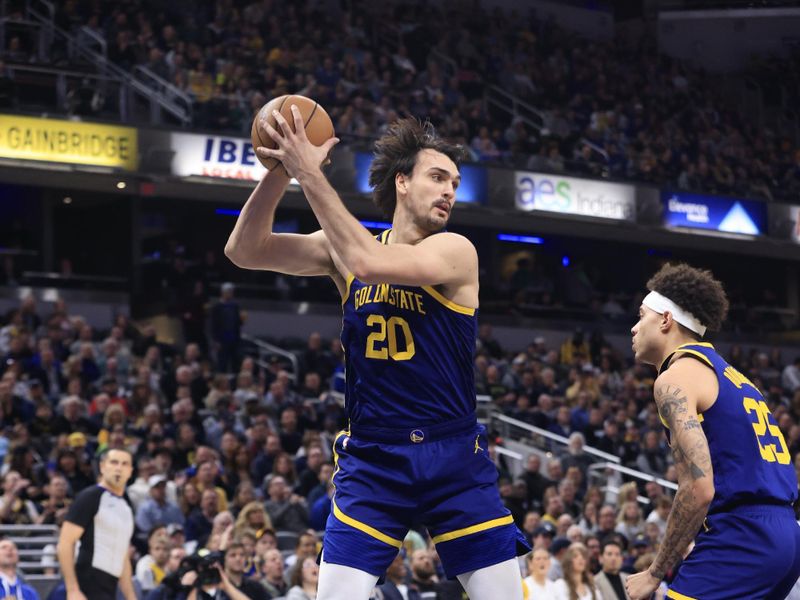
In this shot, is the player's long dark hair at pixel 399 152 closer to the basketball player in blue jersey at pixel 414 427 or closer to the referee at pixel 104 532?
the basketball player in blue jersey at pixel 414 427

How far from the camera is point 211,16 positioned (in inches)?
1016

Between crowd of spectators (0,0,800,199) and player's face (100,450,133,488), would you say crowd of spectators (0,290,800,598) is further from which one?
crowd of spectators (0,0,800,199)

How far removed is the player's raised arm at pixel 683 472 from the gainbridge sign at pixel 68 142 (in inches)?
685

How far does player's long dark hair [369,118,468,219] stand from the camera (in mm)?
5566

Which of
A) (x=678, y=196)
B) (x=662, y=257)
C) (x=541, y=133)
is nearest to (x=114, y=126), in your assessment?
(x=541, y=133)

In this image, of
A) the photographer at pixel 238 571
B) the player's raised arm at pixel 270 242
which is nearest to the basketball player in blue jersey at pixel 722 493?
the player's raised arm at pixel 270 242

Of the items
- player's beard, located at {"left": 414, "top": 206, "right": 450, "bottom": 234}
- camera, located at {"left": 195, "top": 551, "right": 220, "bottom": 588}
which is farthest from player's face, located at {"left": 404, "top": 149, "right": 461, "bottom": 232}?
camera, located at {"left": 195, "top": 551, "right": 220, "bottom": 588}

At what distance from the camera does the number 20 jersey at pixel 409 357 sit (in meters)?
5.26

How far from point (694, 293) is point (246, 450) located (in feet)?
34.3

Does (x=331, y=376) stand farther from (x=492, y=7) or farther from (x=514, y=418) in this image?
(x=492, y=7)

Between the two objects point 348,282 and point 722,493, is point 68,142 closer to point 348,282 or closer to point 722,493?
point 348,282

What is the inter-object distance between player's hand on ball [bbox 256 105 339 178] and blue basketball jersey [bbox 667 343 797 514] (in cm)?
172

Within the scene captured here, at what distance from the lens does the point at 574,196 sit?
86.4ft

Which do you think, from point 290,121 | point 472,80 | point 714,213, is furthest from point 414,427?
point 714,213
